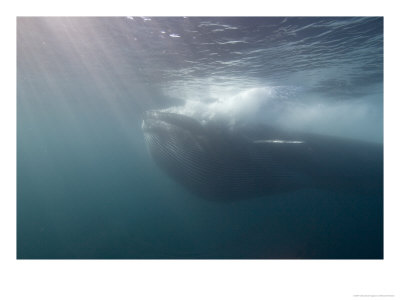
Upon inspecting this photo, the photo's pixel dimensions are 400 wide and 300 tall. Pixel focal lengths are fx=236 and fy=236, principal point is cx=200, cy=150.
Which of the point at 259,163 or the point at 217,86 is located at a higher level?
the point at 217,86

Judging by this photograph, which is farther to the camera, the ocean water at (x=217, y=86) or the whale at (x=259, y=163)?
the whale at (x=259, y=163)

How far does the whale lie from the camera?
387 inches

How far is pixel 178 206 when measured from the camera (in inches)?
597

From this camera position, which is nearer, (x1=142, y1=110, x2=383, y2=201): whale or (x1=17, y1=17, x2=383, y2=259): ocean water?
(x1=17, y1=17, x2=383, y2=259): ocean water

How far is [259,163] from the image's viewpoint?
32.3 feet

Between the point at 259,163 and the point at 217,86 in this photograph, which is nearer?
the point at 259,163

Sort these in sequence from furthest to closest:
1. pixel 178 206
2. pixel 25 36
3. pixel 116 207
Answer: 1. pixel 116 207
2. pixel 178 206
3. pixel 25 36

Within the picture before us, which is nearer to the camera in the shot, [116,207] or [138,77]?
[138,77]

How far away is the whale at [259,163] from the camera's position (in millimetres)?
9836
